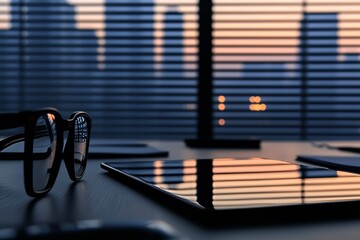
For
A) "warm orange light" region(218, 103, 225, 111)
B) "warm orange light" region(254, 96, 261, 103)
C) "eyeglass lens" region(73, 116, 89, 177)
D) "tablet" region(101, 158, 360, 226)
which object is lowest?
"tablet" region(101, 158, 360, 226)

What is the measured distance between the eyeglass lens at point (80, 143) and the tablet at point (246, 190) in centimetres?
4

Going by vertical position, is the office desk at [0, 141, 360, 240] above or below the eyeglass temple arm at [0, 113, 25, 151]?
below

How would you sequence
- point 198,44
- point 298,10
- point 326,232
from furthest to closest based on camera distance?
1. point 298,10
2. point 198,44
3. point 326,232

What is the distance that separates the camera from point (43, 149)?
527 millimetres

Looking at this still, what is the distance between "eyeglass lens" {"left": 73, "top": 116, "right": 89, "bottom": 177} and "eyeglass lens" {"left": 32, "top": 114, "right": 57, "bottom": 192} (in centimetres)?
9

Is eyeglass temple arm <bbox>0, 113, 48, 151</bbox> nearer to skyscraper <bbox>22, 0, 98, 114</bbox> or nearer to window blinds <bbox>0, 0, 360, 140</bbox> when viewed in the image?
window blinds <bbox>0, 0, 360, 140</bbox>

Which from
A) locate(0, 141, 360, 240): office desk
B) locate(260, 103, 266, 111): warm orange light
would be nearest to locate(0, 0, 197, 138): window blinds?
locate(260, 103, 266, 111): warm orange light

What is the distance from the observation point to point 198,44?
251 cm

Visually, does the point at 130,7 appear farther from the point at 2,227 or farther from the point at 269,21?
the point at 2,227

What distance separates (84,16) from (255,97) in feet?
4.00

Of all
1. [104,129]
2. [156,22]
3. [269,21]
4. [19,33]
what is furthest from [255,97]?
[19,33]

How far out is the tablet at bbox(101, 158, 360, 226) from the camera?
391 millimetres

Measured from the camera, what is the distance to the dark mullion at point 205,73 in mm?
2438

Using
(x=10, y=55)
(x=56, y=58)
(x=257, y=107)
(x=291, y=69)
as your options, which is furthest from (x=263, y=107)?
(x=10, y=55)
